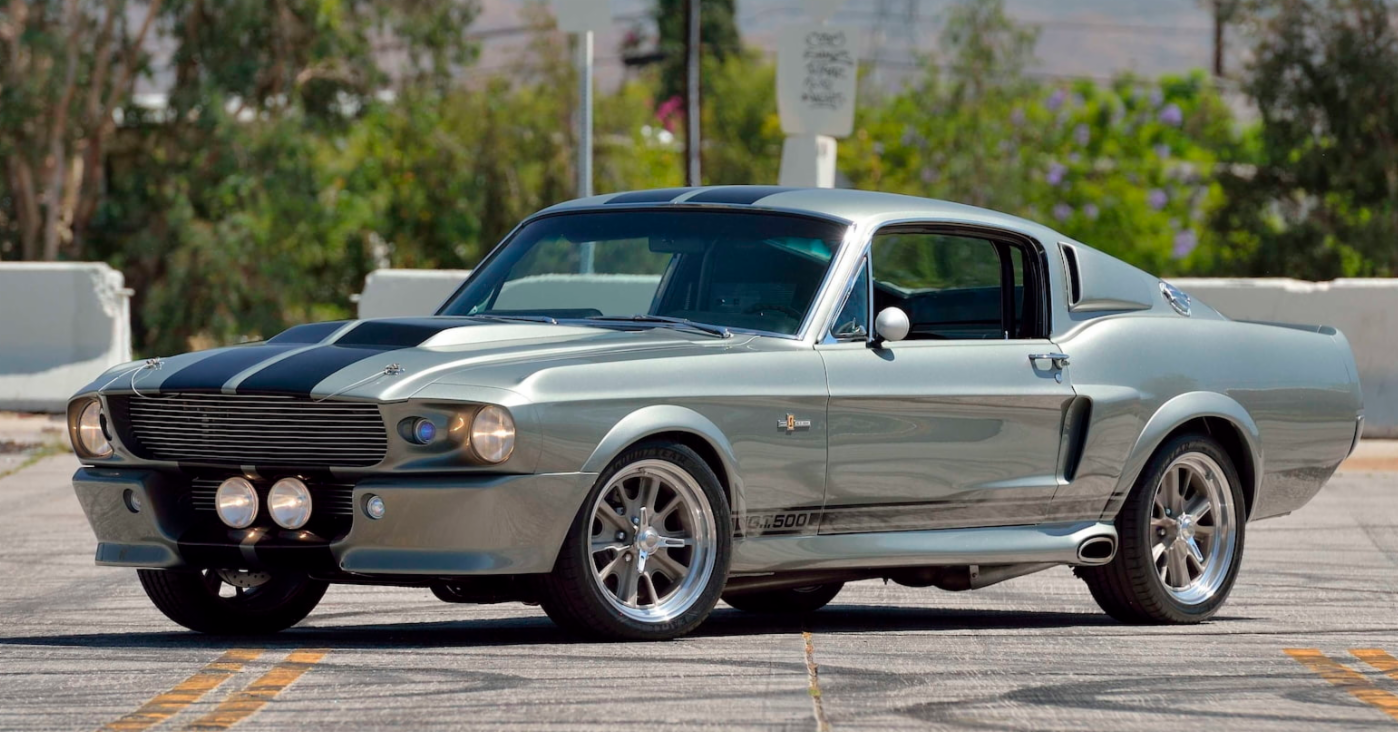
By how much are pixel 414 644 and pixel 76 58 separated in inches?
1038

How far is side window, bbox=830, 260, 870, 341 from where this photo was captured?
307 inches

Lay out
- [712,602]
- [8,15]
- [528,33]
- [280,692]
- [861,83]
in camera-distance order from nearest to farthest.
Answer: [280,692] < [712,602] < [8,15] < [528,33] < [861,83]

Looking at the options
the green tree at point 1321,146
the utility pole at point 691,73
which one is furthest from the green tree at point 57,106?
the green tree at point 1321,146

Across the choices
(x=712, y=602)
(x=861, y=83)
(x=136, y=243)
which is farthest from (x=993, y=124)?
(x=712, y=602)

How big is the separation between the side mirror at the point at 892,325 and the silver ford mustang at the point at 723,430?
0.03 ft

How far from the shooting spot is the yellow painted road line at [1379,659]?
6.96 metres

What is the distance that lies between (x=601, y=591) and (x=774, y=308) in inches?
52.7

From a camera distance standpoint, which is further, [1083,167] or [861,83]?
[861,83]

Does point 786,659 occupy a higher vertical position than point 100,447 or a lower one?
lower

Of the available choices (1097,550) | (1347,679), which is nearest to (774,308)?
(1097,550)

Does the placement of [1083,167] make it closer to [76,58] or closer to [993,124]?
[993,124]

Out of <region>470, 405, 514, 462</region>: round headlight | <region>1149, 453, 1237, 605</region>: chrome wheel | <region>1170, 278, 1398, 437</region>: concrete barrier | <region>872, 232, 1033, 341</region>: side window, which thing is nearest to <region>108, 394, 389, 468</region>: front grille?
<region>470, 405, 514, 462</region>: round headlight

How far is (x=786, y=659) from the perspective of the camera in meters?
6.98

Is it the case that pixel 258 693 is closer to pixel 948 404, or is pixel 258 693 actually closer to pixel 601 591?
pixel 601 591
